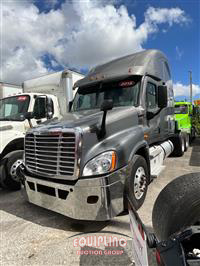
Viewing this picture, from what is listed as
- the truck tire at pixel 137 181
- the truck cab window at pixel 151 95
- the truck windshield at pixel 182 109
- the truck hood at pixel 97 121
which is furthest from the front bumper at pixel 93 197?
the truck windshield at pixel 182 109

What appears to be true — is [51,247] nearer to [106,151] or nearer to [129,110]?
[106,151]

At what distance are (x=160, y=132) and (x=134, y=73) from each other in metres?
1.88

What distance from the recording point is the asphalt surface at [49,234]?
7.46ft

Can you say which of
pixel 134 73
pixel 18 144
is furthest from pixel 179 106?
pixel 18 144

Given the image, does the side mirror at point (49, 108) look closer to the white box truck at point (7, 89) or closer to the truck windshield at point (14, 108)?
the truck windshield at point (14, 108)

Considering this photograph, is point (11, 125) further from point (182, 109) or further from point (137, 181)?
point (182, 109)

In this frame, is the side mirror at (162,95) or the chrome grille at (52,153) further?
the side mirror at (162,95)

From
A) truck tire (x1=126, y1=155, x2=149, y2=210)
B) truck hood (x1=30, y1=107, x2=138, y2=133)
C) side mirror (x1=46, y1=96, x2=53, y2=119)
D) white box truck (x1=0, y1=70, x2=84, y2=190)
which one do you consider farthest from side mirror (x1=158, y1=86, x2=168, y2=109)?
side mirror (x1=46, y1=96, x2=53, y2=119)

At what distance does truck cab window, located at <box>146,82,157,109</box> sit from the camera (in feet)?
13.3

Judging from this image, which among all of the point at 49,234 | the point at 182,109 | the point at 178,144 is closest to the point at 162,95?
the point at 49,234

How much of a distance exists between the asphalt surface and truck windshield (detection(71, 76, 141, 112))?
79.8 inches

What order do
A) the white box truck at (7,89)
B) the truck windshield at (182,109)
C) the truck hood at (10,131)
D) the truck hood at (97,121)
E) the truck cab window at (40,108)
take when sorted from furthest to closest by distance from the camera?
the truck windshield at (182,109) < the white box truck at (7,89) < the truck cab window at (40,108) < the truck hood at (10,131) < the truck hood at (97,121)

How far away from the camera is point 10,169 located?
14.1 feet

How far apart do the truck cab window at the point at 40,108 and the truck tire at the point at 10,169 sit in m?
1.11
